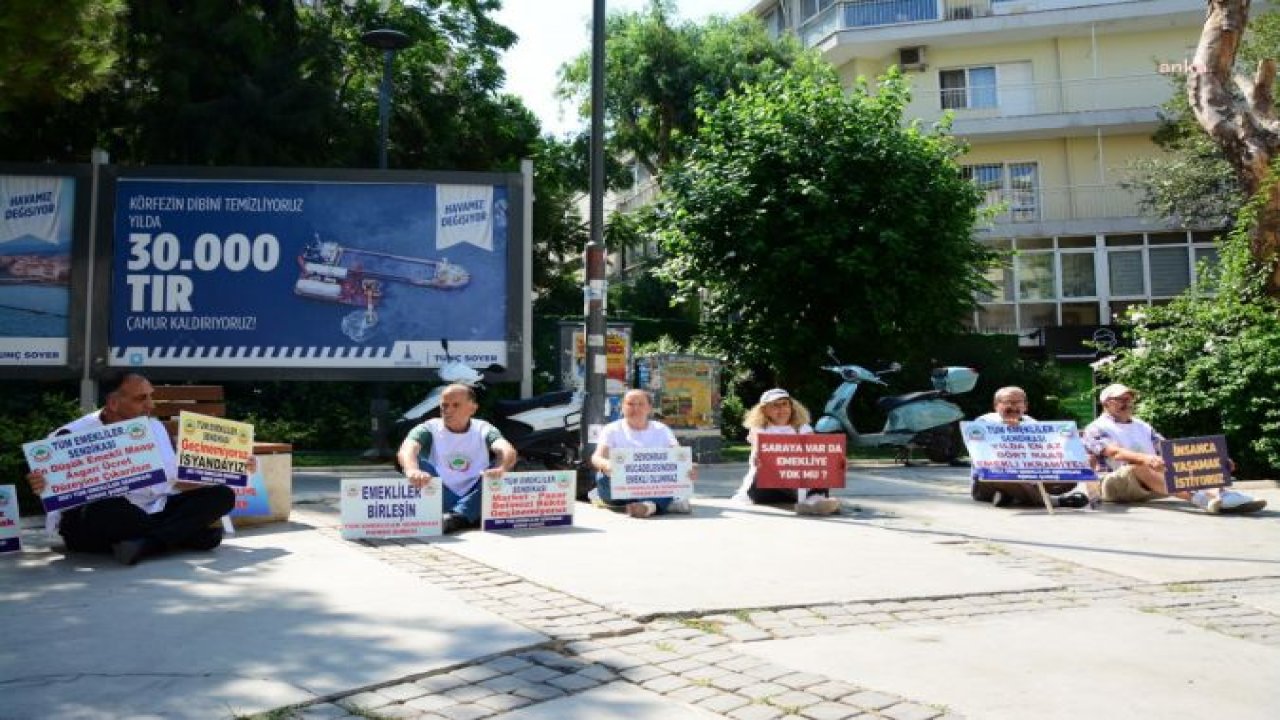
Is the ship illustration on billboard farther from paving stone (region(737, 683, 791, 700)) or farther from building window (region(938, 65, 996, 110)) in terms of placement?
building window (region(938, 65, 996, 110))

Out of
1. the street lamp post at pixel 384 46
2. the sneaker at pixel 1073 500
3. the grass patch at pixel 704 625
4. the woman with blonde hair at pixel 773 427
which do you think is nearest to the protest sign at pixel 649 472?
the woman with blonde hair at pixel 773 427

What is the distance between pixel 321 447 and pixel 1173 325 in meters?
13.0

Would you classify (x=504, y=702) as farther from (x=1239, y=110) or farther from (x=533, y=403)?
(x=1239, y=110)

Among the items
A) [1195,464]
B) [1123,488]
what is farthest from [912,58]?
[1195,464]

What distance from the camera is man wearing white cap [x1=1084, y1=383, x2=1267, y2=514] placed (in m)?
9.20

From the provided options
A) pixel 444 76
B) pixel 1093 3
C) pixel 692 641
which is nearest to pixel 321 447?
pixel 444 76

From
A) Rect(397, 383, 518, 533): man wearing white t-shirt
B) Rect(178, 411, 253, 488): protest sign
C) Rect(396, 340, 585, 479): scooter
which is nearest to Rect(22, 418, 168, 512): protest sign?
Rect(178, 411, 253, 488): protest sign

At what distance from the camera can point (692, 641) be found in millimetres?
4414

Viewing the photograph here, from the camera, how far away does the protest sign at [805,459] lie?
8.80m

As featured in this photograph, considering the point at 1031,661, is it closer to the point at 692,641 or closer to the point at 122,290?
the point at 692,641

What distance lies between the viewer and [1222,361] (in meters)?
11.9

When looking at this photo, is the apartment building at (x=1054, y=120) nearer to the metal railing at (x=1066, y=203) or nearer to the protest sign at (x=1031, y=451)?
the metal railing at (x=1066, y=203)

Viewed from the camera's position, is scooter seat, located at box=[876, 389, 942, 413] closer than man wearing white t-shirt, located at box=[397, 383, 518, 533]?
No

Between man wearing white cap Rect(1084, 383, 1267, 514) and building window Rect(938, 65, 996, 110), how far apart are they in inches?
932
